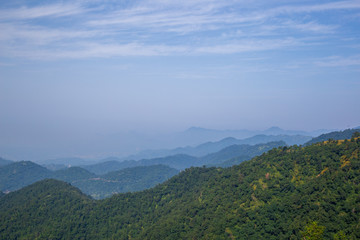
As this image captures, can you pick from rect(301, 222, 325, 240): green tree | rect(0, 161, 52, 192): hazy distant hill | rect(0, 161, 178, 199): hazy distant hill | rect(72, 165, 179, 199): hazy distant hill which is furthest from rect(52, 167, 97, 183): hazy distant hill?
rect(301, 222, 325, 240): green tree

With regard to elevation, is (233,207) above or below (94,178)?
above

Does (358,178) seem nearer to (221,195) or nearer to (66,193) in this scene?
(221,195)

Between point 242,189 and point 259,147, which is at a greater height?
point 242,189

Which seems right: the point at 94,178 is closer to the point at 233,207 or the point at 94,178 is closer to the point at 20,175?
the point at 20,175

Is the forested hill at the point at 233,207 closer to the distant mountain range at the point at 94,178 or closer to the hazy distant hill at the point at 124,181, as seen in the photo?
the hazy distant hill at the point at 124,181

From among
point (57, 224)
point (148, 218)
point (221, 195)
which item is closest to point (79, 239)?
point (57, 224)

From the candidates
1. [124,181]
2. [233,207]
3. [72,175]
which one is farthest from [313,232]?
[72,175]
